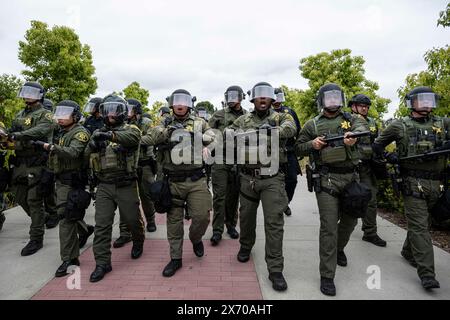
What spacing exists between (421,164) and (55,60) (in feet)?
62.0

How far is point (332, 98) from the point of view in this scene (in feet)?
11.3

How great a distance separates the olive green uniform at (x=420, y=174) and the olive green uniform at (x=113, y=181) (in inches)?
131

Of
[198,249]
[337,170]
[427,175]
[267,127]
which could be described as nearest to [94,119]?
[198,249]

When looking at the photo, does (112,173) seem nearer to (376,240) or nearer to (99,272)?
(99,272)

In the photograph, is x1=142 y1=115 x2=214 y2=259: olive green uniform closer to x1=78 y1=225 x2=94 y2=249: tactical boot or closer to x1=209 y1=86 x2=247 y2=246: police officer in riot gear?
x1=209 y1=86 x2=247 y2=246: police officer in riot gear

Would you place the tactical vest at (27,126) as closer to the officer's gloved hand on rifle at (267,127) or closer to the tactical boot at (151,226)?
the tactical boot at (151,226)

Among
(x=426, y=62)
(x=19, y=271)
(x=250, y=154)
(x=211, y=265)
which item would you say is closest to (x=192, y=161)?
(x=250, y=154)

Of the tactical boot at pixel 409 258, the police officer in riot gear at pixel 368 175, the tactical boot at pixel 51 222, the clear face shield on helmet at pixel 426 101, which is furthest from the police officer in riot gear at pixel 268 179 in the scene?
the tactical boot at pixel 51 222

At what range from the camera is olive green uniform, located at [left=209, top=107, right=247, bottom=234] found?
485 centimetres

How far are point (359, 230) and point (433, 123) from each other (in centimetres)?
248

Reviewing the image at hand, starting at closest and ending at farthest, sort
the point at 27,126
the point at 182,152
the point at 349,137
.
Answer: the point at 349,137, the point at 182,152, the point at 27,126

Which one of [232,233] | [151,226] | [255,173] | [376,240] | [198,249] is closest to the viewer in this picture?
[255,173]

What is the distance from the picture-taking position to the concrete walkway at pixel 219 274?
323 cm

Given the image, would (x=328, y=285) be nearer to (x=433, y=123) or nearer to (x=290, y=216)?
(x=433, y=123)
